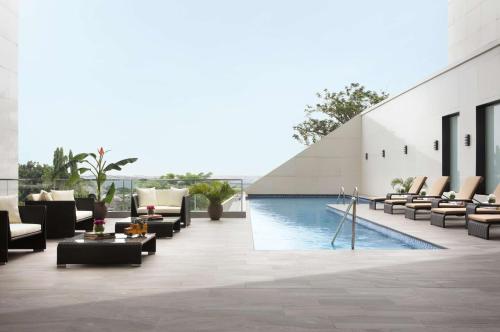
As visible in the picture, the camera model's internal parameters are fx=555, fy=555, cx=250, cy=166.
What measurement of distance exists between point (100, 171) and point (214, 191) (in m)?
2.64

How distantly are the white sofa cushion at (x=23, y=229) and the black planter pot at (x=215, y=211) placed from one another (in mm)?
4835

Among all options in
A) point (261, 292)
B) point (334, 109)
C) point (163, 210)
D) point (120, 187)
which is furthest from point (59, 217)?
point (334, 109)

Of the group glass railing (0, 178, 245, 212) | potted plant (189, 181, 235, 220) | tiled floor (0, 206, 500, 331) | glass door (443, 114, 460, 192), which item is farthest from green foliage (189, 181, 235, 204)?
glass door (443, 114, 460, 192)

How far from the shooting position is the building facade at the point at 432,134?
1162 cm

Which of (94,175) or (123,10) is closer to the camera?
(94,175)

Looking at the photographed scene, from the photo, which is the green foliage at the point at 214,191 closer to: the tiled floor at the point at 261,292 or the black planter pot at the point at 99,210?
the black planter pot at the point at 99,210

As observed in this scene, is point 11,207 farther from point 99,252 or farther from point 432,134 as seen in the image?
point 432,134

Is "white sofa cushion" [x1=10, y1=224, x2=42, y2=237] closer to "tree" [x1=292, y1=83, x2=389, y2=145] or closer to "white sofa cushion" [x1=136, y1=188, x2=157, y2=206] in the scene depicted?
"white sofa cushion" [x1=136, y1=188, x2=157, y2=206]

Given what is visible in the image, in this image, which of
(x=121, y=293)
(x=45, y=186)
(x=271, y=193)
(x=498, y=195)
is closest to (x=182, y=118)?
(x=271, y=193)

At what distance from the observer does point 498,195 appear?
938 cm

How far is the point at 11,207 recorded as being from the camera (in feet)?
22.5

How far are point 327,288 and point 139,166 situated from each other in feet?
180

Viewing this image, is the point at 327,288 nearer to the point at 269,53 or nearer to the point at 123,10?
the point at 269,53

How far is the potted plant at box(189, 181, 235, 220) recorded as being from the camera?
11562mm
